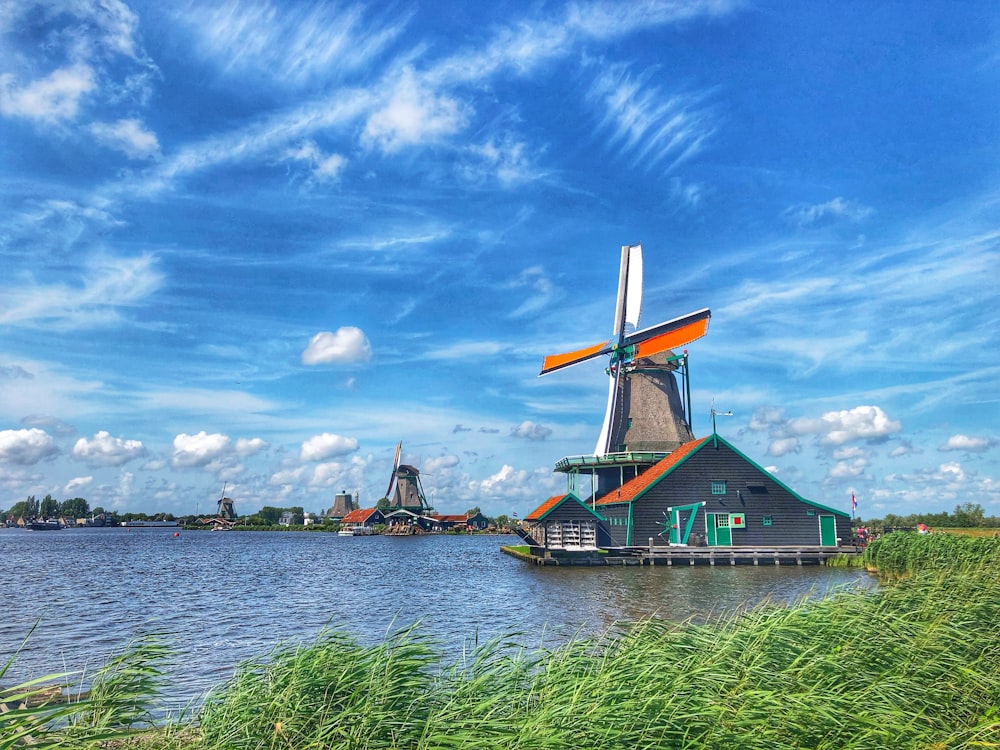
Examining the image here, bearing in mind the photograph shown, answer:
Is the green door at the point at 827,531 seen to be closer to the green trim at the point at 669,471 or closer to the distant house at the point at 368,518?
the green trim at the point at 669,471

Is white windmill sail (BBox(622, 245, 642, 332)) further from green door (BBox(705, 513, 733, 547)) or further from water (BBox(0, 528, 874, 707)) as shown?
water (BBox(0, 528, 874, 707))

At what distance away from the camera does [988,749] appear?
5.46 meters

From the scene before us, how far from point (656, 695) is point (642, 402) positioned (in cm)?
3896

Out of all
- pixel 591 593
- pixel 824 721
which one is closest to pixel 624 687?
pixel 824 721

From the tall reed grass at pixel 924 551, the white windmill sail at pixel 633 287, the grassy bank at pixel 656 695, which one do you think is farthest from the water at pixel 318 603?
the white windmill sail at pixel 633 287

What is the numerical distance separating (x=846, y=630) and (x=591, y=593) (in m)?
17.0

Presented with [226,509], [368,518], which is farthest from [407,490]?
[226,509]

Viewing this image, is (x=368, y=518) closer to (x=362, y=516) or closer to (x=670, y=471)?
(x=362, y=516)

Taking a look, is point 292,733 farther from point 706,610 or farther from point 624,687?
point 706,610

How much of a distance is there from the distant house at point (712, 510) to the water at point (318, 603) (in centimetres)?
280

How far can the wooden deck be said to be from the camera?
35500mm

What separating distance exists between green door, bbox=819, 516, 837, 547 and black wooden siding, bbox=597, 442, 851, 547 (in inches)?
34.0

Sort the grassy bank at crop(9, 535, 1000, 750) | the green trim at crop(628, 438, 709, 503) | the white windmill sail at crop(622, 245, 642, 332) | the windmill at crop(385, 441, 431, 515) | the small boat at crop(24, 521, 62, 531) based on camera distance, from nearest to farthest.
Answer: the grassy bank at crop(9, 535, 1000, 750)
the green trim at crop(628, 438, 709, 503)
the white windmill sail at crop(622, 245, 642, 332)
the windmill at crop(385, 441, 431, 515)
the small boat at crop(24, 521, 62, 531)

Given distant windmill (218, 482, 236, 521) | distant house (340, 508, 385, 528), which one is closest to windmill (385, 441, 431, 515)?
distant house (340, 508, 385, 528)
